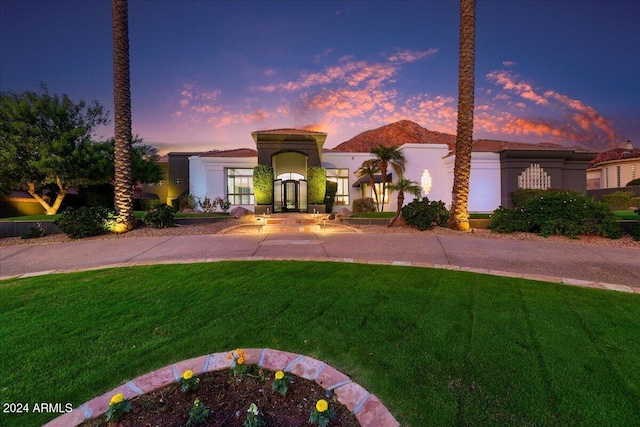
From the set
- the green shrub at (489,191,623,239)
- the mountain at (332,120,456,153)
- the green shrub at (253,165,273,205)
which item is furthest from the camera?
the mountain at (332,120,456,153)

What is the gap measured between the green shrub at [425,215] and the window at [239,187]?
14.4 metres

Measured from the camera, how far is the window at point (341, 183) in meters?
24.5

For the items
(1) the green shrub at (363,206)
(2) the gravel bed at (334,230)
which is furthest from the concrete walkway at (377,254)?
(1) the green shrub at (363,206)

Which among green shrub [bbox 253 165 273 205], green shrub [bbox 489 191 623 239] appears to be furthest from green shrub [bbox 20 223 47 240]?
green shrub [bbox 489 191 623 239]

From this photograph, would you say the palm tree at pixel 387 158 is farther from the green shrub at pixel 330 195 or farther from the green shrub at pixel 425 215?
the green shrub at pixel 425 215

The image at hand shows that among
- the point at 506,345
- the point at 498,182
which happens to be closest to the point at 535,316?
the point at 506,345

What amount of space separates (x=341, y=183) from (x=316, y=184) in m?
7.10

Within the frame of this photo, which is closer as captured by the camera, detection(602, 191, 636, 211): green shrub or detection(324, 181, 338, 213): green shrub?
detection(324, 181, 338, 213): green shrub

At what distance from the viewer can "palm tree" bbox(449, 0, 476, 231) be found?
11891mm

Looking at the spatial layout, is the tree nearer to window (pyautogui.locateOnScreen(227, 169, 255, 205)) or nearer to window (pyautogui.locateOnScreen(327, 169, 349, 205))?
window (pyautogui.locateOnScreen(227, 169, 255, 205))

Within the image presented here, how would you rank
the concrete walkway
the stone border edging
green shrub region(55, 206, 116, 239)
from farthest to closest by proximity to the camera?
1. green shrub region(55, 206, 116, 239)
2. the concrete walkway
3. the stone border edging

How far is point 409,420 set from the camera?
202 cm

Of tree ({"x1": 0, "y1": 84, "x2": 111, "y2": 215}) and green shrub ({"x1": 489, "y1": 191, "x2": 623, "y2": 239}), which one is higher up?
tree ({"x1": 0, "y1": 84, "x2": 111, "y2": 215})

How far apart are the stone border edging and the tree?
57.5 feet
